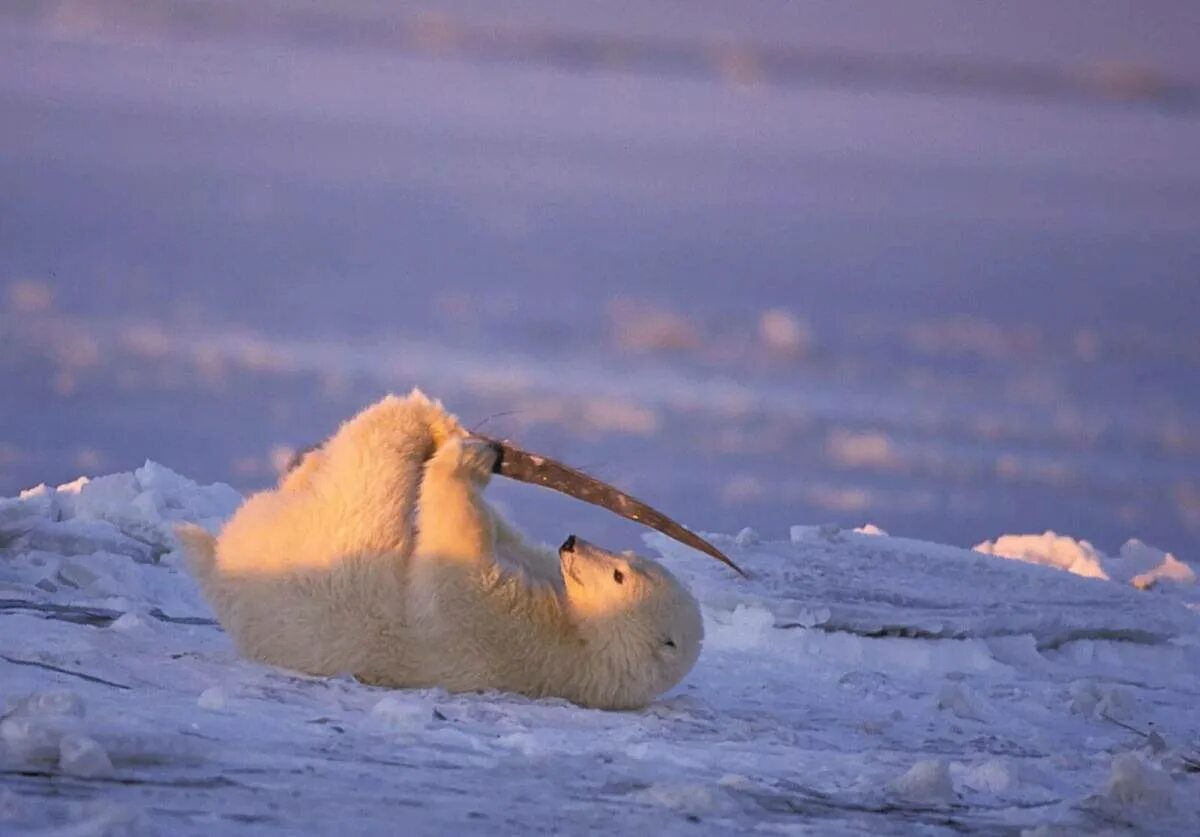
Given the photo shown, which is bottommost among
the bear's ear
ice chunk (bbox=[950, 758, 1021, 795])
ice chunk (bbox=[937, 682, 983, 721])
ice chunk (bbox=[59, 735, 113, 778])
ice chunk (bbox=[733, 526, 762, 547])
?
ice chunk (bbox=[59, 735, 113, 778])

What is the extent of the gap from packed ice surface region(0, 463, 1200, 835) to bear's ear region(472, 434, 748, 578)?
73cm

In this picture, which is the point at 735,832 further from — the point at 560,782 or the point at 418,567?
the point at 418,567

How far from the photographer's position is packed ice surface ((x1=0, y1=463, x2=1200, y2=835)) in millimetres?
4500

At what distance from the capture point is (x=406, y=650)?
6527mm

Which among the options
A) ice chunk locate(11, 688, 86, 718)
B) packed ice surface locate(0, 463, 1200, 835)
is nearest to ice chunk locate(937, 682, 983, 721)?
packed ice surface locate(0, 463, 1200, 835)

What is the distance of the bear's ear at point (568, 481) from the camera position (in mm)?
6852

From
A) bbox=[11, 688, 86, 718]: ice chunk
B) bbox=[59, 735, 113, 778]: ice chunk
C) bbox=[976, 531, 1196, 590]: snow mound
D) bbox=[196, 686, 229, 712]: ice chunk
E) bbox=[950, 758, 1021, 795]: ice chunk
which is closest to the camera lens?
bbox=[59, 735, 113, 778]: ice chunk

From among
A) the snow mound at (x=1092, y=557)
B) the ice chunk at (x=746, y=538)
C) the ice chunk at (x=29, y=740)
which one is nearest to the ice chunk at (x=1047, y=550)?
the snow mound at (x=1092, y=557)

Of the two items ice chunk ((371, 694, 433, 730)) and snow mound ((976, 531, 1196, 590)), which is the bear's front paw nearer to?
ice chunk ((371, 694, 433, 730))

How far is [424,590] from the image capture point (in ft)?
21.4

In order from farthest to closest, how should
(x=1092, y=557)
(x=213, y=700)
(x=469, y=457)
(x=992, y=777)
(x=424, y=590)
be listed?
(x=1092, y=557)
(x=469, y=457)
(x=424, y=590)
(x=213, y=700)
(x=992, y=777)

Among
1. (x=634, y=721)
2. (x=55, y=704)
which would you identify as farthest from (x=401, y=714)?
(x=55, y=704)

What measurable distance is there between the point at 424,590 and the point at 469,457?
0.52 metres

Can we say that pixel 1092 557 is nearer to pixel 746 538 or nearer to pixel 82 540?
pixel 746 538
